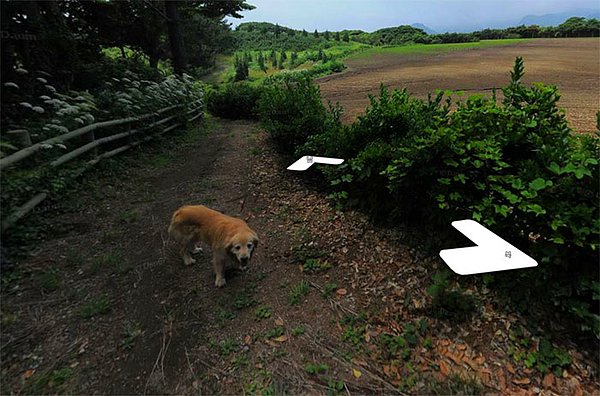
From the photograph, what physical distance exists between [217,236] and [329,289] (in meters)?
1.42

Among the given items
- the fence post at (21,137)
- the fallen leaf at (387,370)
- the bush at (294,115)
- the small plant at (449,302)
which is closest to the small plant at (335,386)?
the fallen leaf at (387,370)

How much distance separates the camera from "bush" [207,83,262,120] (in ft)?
51.0

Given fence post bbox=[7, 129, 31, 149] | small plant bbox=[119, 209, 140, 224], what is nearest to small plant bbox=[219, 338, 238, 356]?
small plant bbox=[119, 209, 140, 224]

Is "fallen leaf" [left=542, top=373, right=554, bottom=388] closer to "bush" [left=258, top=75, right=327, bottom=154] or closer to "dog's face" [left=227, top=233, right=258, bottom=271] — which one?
"dog's face" [left=227, top=233, right=258, bottom=271]

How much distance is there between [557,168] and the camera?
8.80 ft

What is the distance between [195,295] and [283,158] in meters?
4.56

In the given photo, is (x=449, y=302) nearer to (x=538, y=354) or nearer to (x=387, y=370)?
(x=538, y=354)

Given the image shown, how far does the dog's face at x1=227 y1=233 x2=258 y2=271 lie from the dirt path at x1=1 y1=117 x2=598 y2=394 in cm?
49

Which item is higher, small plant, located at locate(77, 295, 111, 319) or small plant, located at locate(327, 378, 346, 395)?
small plant, located at locate(77, 295, 111, 319)

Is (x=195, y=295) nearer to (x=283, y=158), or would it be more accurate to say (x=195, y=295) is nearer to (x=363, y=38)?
(x=283, y=158)

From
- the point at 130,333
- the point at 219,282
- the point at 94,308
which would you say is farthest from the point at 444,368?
the point at 94,308

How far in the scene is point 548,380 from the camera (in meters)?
2.59

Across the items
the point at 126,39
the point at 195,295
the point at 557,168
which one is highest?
the point at 126,39

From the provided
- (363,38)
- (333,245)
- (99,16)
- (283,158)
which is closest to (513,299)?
(333,245)
